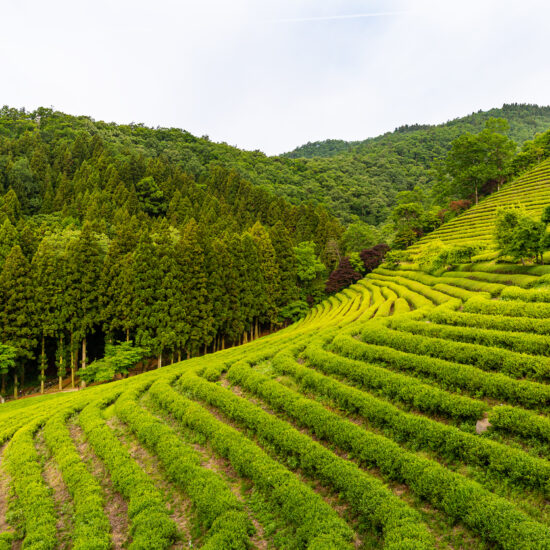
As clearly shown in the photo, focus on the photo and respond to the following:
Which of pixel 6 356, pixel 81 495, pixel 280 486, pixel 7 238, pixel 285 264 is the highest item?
pixel 7 238

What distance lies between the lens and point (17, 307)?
26719mm

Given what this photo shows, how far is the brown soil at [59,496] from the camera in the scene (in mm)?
7816

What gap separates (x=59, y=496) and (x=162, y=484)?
306 centimetres

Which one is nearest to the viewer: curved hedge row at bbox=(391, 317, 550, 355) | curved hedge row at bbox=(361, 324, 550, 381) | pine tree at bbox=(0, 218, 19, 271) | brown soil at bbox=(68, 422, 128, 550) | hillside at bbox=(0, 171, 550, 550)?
hillside at bbox=(0, 171, 550, 550)

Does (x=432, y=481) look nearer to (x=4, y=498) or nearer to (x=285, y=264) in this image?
(x=4, y=498)

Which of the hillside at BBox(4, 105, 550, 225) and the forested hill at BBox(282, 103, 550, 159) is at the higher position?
the forested hill at BBox(282, 103, 550, 159)

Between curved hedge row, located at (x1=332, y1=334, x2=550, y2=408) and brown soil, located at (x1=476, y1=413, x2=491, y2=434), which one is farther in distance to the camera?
curved hedge row, located at (x1=332, y1=334, x2=550, y2=408)

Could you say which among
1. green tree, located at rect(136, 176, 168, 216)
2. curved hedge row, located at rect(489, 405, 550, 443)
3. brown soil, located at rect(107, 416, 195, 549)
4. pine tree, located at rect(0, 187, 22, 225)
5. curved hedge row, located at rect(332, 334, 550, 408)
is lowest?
brown soil, located at rect(107, 416, 195, 549)

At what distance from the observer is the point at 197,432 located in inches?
439

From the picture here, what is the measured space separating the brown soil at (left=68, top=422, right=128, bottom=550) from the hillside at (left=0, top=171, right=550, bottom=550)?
40 mm

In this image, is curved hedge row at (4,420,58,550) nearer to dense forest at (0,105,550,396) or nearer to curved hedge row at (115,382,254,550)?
curved hedge row at (115,382,254,550)

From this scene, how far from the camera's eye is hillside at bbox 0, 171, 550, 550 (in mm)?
6508

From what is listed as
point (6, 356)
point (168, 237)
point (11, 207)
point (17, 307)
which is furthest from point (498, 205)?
point (11, 207)

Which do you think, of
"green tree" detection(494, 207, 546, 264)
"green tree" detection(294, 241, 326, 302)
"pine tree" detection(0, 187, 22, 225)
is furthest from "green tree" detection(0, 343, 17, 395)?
"green tree" detection(494, 207, 546, 264)
